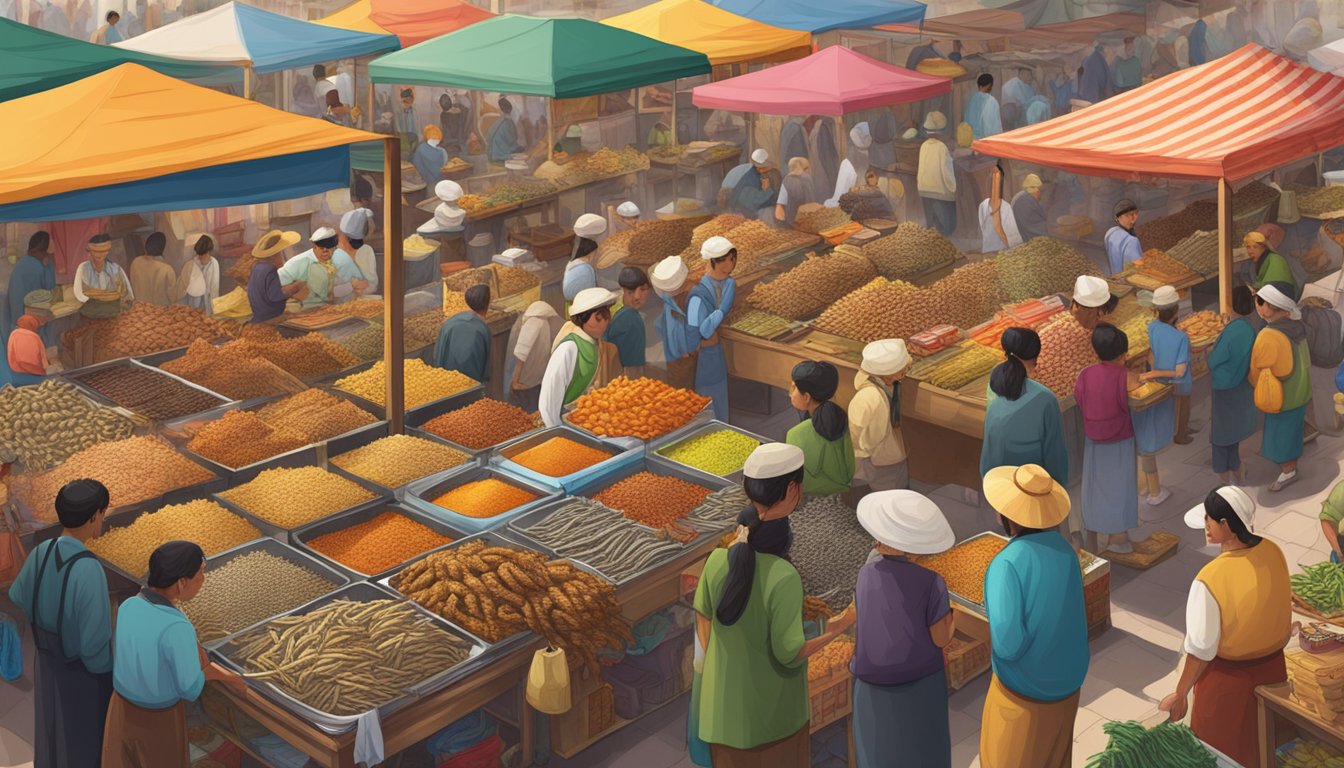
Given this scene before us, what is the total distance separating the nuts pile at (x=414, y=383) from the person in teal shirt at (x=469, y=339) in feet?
0.71

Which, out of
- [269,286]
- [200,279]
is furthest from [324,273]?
[200,279]

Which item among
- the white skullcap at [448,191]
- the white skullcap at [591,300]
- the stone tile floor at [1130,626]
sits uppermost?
the white skullcap at [448,191]

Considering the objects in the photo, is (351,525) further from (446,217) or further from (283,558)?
(446,217)

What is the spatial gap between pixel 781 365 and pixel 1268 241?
Result: 13.1 ft

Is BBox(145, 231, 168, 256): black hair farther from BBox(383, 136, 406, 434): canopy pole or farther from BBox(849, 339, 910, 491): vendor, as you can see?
BBox(849, 339, 910, 491): vendor

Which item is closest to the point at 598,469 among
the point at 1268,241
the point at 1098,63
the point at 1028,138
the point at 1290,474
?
the point at 1028,138

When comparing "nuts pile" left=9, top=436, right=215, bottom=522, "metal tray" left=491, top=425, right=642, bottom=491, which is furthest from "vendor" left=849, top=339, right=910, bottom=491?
A: "nuts pile" left=9, top=436, right=215, bottom=522

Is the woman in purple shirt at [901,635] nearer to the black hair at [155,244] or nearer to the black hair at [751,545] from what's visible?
the black hair at [751,545]

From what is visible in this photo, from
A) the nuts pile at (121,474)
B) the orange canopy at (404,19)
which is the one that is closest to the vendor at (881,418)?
the nuts pile at (121,474)

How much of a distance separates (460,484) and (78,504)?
2.40 meters

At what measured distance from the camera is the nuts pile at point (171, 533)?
7.07 m

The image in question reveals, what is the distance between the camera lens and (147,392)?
9086 mm

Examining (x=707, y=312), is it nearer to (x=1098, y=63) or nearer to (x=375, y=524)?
(x=375, y=524)

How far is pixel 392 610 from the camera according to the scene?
21.4 ft
